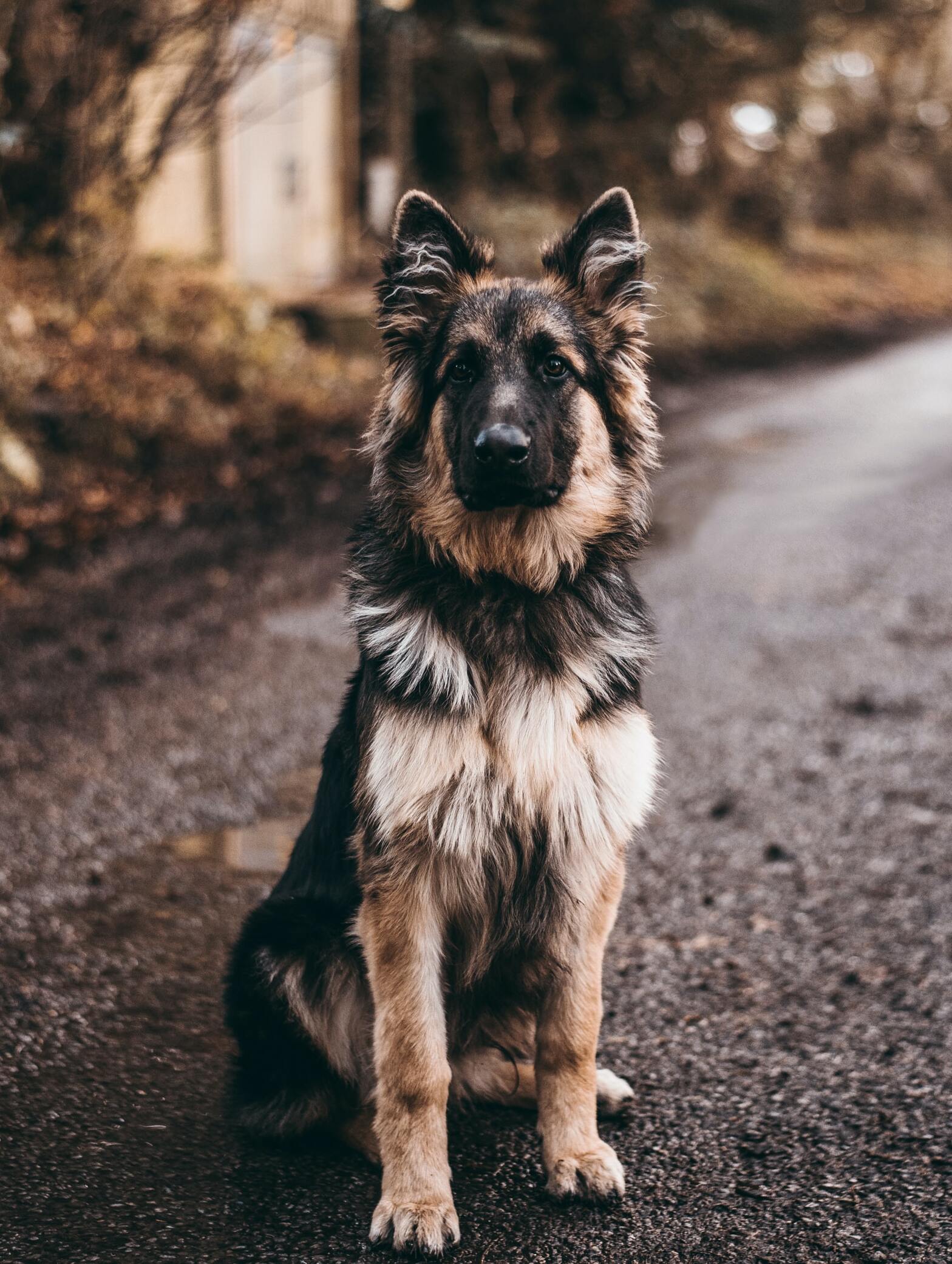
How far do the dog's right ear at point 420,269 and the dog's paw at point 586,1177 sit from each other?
2.28m

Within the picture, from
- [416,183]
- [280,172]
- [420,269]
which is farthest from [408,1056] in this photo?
Result: [416,183]

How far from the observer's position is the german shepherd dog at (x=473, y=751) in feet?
10.0

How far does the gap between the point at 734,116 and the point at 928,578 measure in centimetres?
1599

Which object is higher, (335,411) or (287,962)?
(335,411)

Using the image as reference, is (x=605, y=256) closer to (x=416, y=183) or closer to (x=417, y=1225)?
(x=417, y=1225)

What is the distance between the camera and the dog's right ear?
352 cm

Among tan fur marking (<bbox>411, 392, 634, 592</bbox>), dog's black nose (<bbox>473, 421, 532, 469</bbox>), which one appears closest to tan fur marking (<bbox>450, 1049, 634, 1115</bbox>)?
tan fur marking (<bbox>411, 392, 634, 592</bbox>)

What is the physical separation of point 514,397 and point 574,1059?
5.83 feet

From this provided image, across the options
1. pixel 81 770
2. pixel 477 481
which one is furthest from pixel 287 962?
pixel 81 770

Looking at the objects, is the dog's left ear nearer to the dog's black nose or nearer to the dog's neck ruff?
the dog's black nose

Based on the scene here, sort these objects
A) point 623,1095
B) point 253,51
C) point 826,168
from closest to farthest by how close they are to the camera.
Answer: point 623,1095 < point 253,51 < point 826,168

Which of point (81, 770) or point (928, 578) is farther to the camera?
point (928, 578)

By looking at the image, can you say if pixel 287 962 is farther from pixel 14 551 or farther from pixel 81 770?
pixel 14 551

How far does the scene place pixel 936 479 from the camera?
37.3 ft
